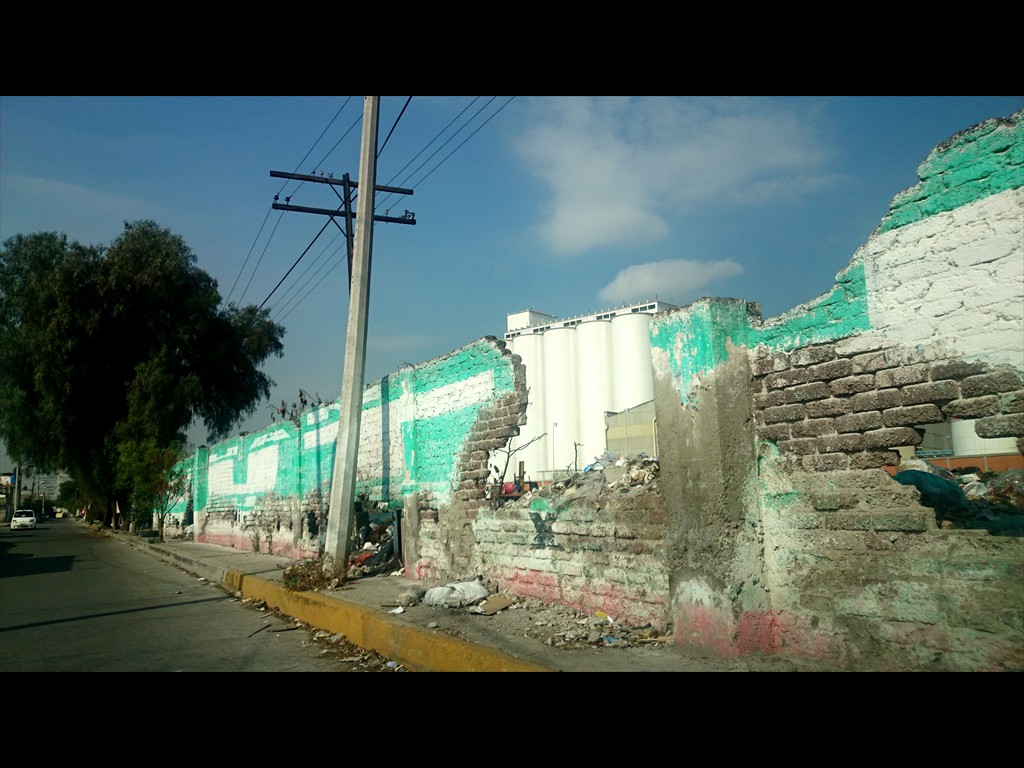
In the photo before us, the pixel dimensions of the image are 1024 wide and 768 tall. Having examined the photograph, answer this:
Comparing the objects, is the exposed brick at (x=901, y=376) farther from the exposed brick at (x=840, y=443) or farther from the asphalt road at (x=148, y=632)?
the asphalt road at (x=148, y=632)

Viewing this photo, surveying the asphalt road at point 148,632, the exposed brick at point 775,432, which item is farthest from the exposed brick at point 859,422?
the asphalt road at point 148,632

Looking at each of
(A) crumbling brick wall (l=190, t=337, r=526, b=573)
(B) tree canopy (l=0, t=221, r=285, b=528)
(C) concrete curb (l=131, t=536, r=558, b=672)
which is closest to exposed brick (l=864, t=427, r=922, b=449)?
(C) concrete curb (l=131, t=536, r=558, b=672)

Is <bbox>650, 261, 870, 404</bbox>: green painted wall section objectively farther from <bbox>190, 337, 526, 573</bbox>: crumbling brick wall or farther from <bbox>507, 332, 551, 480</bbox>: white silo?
<bbox>507, 332, 551, 480</bbox>: white silo

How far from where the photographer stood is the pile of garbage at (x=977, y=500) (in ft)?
12.6

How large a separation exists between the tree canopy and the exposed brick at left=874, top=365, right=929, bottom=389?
2833 cm

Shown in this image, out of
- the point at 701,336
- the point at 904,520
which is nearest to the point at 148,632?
the point at 701,336
